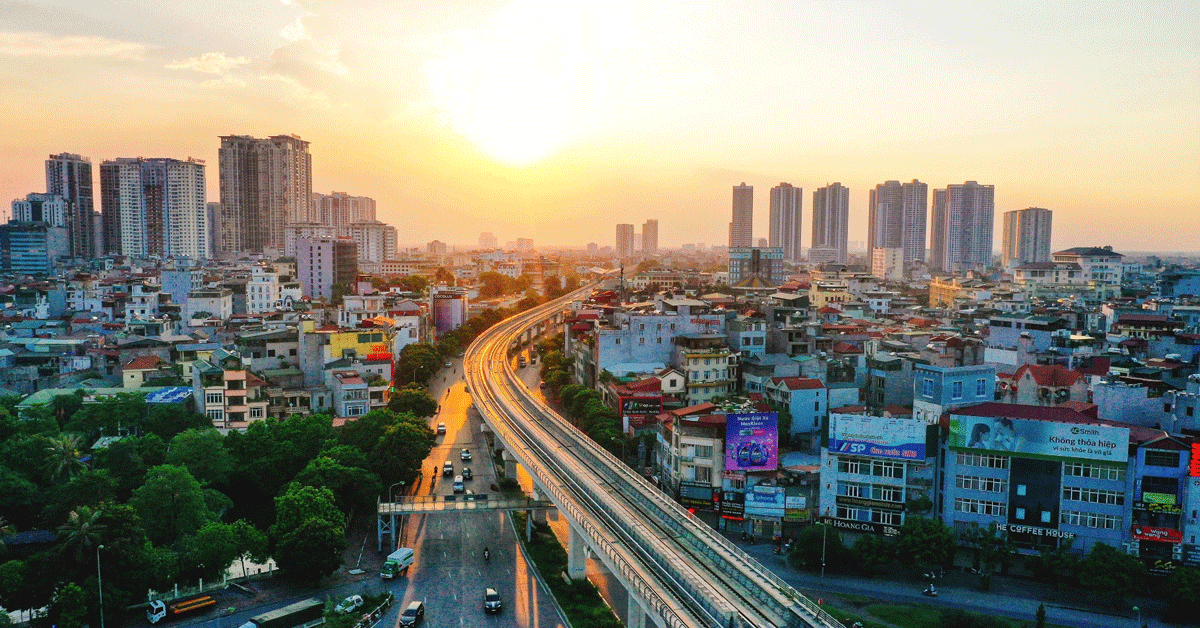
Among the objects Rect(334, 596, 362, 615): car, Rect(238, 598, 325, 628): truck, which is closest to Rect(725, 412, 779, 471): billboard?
Rect(334, 596, 362, 615): car

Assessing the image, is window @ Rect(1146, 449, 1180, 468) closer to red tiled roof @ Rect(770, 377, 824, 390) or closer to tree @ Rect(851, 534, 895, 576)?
tree @ Rect(851, 534, 895, 576)

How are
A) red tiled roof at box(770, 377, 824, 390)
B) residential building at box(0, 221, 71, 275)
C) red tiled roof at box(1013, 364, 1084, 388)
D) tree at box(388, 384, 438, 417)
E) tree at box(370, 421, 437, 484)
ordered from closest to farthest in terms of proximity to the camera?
tree at box(370, 421, 437, 484) → red tiled roof at box(1013, 364, 1084, 388) → red tiled roof at box(770, 377, 824, 390) → tree at box(388, 384, 438, 417) → residential building at box(0, 221, 71, 275)

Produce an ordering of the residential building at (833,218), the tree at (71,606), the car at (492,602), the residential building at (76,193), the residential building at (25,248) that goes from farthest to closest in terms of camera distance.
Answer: the residential building at (833,218) < the residential building at (76,193) < the residential building at (25,248) < the car at (492,602) < the tree at (71,606)

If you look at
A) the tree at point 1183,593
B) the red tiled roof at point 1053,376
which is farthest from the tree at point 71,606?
the red tiled roof at point 1053,376

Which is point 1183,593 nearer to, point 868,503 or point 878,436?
point 868,503

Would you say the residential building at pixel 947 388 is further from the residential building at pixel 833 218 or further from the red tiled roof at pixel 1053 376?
the residential building at pixel 833 218

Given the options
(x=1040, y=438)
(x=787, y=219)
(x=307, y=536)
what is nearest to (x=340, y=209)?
(x=787, y=219)

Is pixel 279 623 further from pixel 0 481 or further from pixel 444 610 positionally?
pixel 0 481
